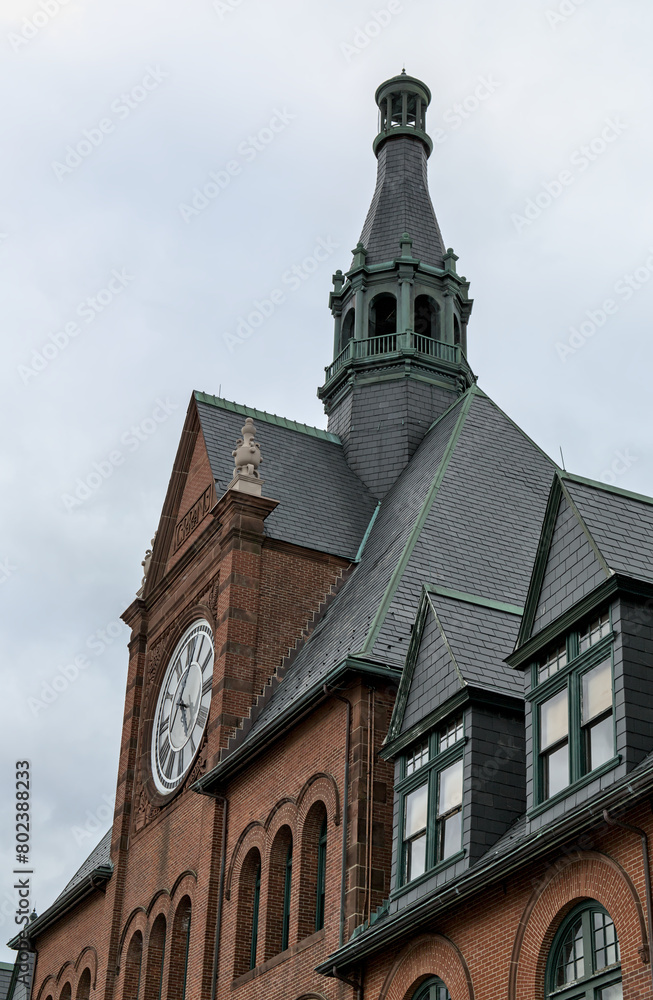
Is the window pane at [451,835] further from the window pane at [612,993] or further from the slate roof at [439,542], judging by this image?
the slate roof at [439,542]

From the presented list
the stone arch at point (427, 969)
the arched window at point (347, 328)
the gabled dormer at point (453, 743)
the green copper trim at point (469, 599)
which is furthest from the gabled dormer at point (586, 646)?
the arched window at point (347, 328)

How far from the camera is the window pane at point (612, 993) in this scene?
1682 cm

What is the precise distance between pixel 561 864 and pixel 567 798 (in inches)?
35.4

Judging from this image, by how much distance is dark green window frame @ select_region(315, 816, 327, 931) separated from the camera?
2580 cm

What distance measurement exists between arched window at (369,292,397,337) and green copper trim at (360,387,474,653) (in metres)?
6.12

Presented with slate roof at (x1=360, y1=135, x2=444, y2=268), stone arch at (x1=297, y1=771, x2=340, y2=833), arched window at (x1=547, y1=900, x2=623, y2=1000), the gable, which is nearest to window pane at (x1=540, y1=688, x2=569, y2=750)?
the gable

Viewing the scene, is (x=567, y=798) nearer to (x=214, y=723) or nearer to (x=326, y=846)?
(x=326, y=846)

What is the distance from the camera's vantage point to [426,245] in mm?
44562

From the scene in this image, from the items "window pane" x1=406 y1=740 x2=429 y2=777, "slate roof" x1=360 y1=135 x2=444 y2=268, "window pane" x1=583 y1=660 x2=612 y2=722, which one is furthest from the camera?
"slate roof" x1=360 y1=135 x2=444 y2=268

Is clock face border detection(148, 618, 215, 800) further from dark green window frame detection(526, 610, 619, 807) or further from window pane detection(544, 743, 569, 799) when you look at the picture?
window pane detection(544, 743, 569, 799)

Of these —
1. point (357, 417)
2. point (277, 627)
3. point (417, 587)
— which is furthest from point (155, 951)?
point (357, 417)

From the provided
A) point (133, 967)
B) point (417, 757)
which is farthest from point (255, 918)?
point (417, 757)

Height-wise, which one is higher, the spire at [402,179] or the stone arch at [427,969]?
the spire at [402,179]

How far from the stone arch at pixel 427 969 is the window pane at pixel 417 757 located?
9.45 feet
